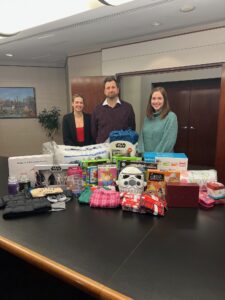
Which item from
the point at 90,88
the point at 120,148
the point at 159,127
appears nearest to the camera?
the point at 120,148

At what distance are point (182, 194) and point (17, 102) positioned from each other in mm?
4772

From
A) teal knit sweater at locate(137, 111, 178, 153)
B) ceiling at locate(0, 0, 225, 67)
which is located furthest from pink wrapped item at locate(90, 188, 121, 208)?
ceiling at locate(0, 0, 225, 67)

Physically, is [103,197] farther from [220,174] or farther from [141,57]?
[141,57]

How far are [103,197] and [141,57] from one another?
292cm

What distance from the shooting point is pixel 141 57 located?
137 inches

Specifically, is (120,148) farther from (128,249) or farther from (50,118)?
(50,118)

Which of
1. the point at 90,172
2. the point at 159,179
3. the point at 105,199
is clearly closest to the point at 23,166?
the point at 90,172

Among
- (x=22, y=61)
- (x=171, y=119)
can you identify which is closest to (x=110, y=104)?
(x=171, y=119)

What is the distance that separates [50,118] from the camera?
5031 millimetres

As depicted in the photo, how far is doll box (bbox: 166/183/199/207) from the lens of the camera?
43.4 inches

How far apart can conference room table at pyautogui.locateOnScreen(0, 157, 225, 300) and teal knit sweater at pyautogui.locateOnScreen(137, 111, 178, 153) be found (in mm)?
794

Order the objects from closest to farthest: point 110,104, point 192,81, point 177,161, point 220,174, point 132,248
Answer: point 132,248
point 177,161
point 110,104
point 220,174
point 192,81

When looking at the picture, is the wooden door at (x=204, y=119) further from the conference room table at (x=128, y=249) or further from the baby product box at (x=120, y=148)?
the conference room table at (x=128, y=249)

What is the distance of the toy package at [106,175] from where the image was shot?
131 cm
